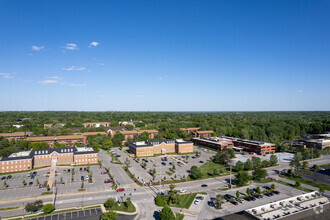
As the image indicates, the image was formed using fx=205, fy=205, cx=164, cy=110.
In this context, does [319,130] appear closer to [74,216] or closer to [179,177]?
[179,177]

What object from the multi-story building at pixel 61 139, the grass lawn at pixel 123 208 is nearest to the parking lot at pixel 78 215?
the grass lawn at pixel 123 208

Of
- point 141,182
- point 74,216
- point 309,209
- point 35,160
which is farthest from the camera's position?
point 35,160

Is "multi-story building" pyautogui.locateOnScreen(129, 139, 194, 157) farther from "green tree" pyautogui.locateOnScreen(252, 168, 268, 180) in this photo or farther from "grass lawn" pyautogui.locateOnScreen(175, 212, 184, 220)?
"grass lawn" pyautogui.locateOnScreen(175, 212, 184, 220)

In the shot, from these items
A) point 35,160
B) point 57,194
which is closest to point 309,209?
point 57,194

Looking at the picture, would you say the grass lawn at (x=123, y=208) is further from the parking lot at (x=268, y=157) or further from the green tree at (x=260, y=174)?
the parking lot at (x=268, y=157)

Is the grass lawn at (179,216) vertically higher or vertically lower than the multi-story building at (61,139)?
lower

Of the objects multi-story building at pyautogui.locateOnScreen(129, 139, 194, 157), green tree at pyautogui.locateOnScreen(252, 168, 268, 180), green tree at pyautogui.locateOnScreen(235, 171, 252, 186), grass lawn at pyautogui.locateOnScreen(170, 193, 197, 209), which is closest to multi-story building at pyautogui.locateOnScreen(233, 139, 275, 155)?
multi-story building at pyautogui.locateOnScreen(129, 139, 194, 157)

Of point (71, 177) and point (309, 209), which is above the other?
point (309, 209)
